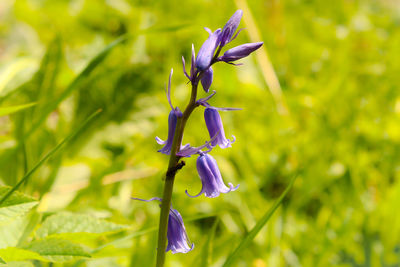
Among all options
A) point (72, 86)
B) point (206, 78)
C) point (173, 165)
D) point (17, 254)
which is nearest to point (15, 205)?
point (17, 254)

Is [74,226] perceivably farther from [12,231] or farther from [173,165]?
[173,165]

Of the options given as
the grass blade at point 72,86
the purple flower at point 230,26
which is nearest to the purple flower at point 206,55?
the purple flower at point 230,26

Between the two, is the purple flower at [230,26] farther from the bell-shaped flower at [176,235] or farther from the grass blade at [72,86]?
the grass blade at [72,86]

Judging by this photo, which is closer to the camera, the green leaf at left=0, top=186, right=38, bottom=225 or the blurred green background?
the green leaf at left=0, top=186, right=38, bottom=225

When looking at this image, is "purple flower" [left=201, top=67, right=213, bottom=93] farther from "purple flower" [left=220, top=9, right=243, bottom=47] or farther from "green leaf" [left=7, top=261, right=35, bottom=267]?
"green leaf" [left=7, top=261, right=35, bottom=267]

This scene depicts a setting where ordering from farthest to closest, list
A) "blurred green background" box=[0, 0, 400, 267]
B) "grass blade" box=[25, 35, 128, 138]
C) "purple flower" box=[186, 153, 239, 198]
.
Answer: "blurred green background" box=[0, 0, 400, 267]
"grass blade" box=[25, 35, 128, 138]
"purple flower" box=[186, 153, 239, 198]

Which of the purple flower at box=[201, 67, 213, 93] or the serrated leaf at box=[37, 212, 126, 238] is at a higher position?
the purple flower at box=[201, 67, 213, 93]

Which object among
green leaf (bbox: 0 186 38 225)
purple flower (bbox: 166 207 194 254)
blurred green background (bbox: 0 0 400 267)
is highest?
green leaf (bbox: 0 186 38 225)

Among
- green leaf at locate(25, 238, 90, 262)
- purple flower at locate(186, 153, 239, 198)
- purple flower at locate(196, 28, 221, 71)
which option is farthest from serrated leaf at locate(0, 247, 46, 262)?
purple flower at locate(196, 28, 221, 71)
